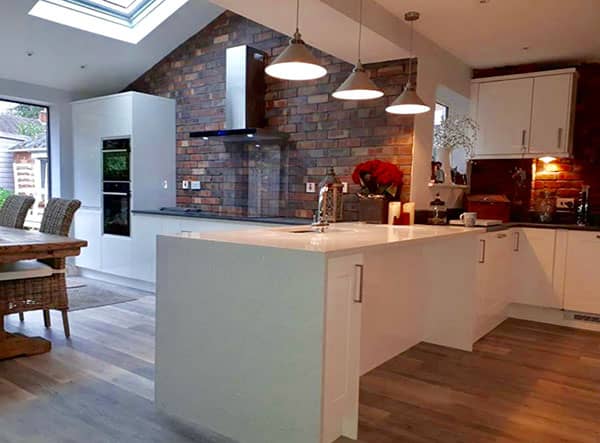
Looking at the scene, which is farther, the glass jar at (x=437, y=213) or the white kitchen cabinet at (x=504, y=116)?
the white kitchen cabinet at (x=504, y=116)

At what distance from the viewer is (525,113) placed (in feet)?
13.8

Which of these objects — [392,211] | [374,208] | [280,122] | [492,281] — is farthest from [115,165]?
[492,281]

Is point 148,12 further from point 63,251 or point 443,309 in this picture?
point 443,309

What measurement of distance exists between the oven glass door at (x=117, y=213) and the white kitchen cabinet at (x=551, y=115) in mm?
4123

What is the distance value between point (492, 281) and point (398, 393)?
4.91 ft

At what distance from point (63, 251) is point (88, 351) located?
2.25 ft

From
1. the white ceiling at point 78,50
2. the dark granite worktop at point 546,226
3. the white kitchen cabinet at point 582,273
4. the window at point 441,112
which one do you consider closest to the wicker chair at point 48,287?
the white ceiling at point 78,50

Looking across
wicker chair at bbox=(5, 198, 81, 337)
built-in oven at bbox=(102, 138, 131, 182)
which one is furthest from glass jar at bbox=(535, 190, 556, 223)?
built-in oven at bbox=(102, 138, 131, 182)

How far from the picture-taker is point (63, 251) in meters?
3.05

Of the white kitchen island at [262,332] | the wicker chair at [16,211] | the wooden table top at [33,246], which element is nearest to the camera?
the white kitchen island at [262,332]

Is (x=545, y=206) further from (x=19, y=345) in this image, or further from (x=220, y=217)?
(x=19, y=345)

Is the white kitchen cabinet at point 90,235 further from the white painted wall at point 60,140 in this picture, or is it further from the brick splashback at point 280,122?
the brick splashback at point 280,122

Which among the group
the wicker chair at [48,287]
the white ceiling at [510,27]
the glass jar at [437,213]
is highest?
the white ceiling at [510,27]

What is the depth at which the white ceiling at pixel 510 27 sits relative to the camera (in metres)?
3.00
